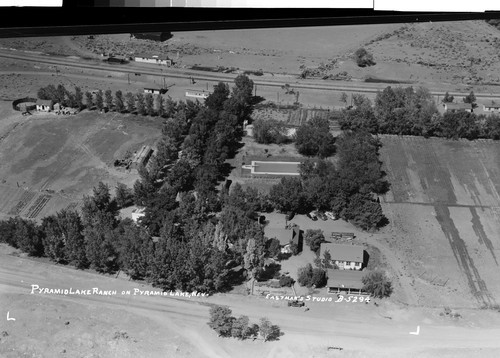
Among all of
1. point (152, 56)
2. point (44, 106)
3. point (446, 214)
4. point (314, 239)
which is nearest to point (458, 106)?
point (446, 214)

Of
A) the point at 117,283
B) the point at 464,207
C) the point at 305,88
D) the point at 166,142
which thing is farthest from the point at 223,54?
the point at 117,283

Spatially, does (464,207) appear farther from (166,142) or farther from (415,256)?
(166,142)

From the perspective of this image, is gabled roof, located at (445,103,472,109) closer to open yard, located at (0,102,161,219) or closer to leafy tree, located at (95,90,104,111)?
open yard, located at (0,102,161,219)

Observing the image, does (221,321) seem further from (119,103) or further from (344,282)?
(119,103)

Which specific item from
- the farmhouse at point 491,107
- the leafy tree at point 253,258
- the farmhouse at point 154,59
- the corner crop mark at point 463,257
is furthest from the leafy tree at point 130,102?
the farmhouse at point 491,107

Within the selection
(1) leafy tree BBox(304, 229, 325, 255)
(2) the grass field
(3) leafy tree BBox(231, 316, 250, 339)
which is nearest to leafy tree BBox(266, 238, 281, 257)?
(1) leafy tree BBox(304, 229, 325, 255)
